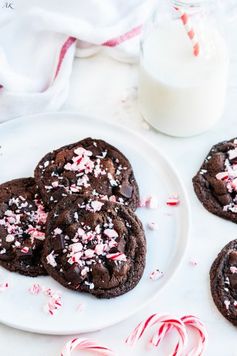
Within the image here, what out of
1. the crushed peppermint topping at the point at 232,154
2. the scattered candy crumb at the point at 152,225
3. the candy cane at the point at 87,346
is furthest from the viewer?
the crushed peppermint topping at the point at 232,154

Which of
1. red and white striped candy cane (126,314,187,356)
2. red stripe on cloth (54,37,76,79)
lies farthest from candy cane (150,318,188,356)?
red stripe on cloth (54,37,76,79)

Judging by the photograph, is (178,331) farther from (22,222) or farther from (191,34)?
(191,34)

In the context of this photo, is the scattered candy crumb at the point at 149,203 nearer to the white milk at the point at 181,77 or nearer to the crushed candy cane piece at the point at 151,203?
the crushed candy cane piece at the point at 151,203

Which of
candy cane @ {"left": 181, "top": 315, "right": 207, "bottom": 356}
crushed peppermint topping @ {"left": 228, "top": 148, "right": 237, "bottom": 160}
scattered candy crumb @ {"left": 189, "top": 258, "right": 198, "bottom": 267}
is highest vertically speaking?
crushed peppermint topping @ {"left": 228, "top": 148, "right": 237, "bottom": 160}

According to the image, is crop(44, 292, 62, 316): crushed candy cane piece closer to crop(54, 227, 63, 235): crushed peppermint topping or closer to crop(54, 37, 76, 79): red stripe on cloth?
crop(54, 227, 63, 235): crushed peppermint topping

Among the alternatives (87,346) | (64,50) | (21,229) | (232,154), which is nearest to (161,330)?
(87,346)

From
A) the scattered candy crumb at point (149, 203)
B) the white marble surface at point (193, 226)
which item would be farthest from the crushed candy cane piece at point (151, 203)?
the white marble surface at point (193, 226)
